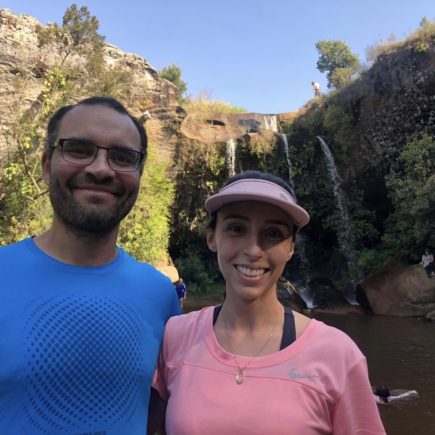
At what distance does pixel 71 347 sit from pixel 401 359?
873cm

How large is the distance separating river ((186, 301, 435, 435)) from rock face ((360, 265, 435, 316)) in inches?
23.3

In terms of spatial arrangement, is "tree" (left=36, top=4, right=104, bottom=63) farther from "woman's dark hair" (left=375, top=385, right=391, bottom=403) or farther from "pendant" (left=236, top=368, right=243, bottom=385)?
"pendant" (left=236, top=368, right=243, bottom=385)

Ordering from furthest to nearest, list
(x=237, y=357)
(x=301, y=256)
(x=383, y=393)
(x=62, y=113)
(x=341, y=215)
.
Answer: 1. (x=301, y=256)
2. (x=341, y=215)
3. (x=383, y=393)
4. (x=62, y=113)
5. (x=237, y=357)

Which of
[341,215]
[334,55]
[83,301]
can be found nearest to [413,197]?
[341,215]

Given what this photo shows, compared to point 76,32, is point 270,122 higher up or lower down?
lower down

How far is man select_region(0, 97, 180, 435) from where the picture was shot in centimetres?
143

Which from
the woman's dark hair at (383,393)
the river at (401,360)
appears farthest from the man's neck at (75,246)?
the woman's dark hair at (383,393)

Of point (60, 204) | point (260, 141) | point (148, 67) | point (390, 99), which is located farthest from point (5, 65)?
point (60, 204)

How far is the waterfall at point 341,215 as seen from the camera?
1798cm

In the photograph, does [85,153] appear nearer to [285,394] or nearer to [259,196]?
[259,196]

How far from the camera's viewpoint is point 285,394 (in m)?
1.33

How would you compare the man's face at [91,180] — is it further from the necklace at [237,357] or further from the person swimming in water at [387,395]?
the person swimming in water at [387,395]

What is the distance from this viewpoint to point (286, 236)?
1.56 meters

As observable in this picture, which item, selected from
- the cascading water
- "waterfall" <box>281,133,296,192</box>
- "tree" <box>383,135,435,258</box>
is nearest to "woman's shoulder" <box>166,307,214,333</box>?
"tree" <box>383,135,435,258</box>
